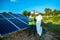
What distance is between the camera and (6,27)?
9.85 feet

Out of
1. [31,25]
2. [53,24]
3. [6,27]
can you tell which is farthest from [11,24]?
[53,24]

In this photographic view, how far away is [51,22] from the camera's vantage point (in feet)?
12.4

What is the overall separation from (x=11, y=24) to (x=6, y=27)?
0.84 ft

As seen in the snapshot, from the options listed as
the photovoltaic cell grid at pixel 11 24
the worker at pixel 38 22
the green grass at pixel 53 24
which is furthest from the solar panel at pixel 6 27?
the green grass at pixel 53 24

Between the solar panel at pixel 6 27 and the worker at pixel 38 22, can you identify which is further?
the worker at pixel 38 22

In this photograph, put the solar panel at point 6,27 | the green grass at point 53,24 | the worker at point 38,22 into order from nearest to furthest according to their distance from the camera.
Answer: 1. the solar panel at point 6,27
2. the worker at point 38,22
3. the green grass at point 53,24

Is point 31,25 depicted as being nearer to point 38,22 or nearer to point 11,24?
point 38,22

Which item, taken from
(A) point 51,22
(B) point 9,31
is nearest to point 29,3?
(A) point 51,22

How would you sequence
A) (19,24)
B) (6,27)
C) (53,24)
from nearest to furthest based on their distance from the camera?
(6,27), (19,24), (53,24)

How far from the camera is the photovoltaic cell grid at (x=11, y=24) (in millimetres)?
2909

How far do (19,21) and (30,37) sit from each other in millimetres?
482

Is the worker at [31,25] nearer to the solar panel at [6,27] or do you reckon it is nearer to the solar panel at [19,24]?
the solar panel at [19,24]

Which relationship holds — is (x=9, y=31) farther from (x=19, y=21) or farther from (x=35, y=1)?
(x=35, y=1)

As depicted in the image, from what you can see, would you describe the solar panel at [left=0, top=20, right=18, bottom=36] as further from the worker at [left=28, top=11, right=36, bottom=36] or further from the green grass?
the green grass
